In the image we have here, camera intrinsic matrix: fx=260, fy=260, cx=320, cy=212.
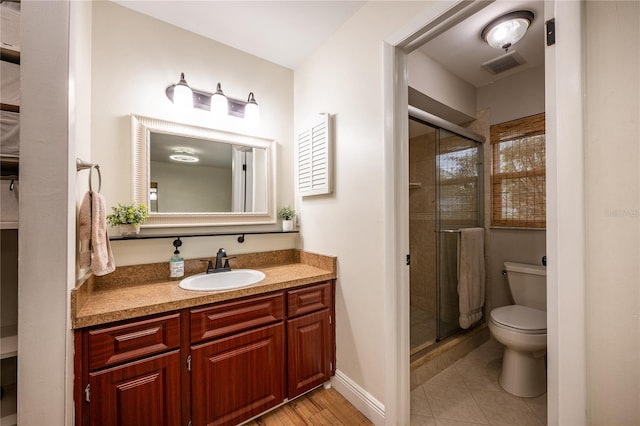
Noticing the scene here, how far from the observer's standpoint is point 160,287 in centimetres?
150

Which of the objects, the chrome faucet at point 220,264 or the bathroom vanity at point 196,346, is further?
the chrome faucet at point 220,264


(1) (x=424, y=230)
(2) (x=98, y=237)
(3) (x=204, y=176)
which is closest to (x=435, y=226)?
(1) (x=424, y=230)

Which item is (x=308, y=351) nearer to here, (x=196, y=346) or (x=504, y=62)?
(x=196, y=346)

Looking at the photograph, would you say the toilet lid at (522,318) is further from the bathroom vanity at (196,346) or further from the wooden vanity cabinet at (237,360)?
the wooden vanity cabinet at (237,360)

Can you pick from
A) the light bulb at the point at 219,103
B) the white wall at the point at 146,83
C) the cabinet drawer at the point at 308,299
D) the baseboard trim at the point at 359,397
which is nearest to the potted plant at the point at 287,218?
the white wall at the point at 146,83

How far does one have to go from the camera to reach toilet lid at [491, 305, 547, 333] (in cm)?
173

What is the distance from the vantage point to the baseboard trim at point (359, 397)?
1.50 meters

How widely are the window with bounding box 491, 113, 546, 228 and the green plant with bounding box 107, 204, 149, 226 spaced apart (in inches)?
115

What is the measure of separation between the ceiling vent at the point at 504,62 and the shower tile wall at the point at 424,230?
2.40 ft

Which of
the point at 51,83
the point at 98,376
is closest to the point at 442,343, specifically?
the point at 98,376

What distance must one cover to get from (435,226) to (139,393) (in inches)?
87.8

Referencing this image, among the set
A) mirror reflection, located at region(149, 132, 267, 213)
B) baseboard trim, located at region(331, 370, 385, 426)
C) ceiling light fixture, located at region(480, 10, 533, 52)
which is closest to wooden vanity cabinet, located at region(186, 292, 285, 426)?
baseboard trim, located at region(331, 370, 385, 426)

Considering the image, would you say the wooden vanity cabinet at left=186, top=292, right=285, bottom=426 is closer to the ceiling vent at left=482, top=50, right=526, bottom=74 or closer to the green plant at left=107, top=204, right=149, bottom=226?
the green plant at left=107, top=204, right=149, bottom=226

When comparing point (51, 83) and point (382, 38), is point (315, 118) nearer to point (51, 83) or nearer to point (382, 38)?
point (382, 38)
